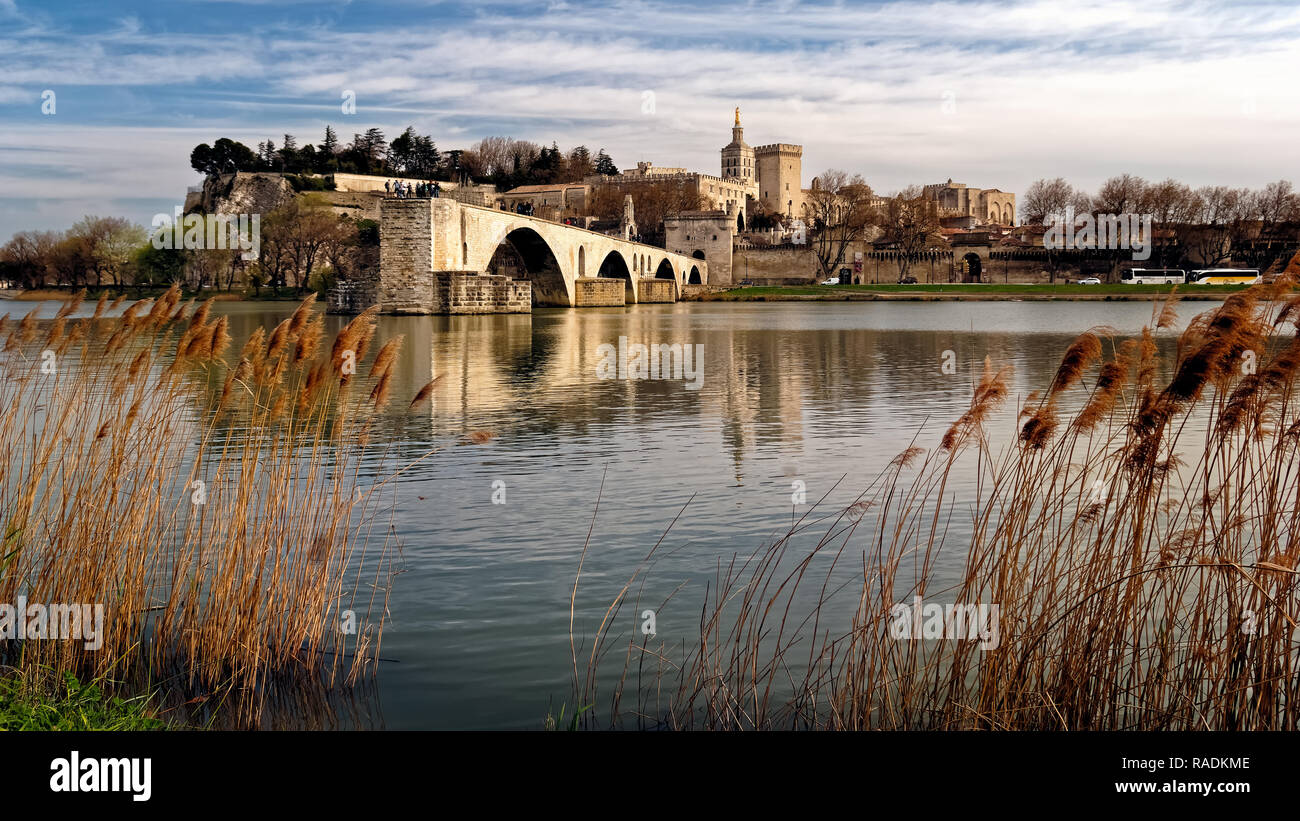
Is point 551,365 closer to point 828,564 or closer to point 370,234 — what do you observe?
point 828,564

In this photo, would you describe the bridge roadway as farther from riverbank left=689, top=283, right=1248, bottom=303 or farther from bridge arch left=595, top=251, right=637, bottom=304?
riverbank left=689, top=283, right=1248, bottom=303

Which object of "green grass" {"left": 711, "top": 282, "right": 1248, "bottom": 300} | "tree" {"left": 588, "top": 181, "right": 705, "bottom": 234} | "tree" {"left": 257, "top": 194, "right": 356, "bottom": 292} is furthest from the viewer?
"tree" {"left": 588, "top": 181, "right": 705, "bottom": 234}

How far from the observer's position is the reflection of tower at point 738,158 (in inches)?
4909

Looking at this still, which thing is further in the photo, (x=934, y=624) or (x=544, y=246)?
(x=544, y=246)

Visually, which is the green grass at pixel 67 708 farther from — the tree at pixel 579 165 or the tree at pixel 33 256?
the tree at pixel 579 165

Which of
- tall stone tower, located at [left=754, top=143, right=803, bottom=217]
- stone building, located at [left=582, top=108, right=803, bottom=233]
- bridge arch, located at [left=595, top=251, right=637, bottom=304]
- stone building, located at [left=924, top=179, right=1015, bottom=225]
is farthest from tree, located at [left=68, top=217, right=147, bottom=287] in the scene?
stone building, located at [left=924, top=179, right=1015, bottom=225]

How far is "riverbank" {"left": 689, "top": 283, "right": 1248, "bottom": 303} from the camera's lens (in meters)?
61.5

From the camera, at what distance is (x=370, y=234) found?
69.3m

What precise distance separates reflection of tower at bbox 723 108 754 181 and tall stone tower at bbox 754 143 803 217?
1.45 meters

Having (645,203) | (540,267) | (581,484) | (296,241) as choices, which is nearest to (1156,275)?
(540,267)

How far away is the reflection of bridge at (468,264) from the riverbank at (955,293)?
50.1 feet

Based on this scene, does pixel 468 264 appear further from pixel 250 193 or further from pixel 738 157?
pixel 738 157

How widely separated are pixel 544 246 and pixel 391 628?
48.7m

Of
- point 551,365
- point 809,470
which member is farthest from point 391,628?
point 551,365
